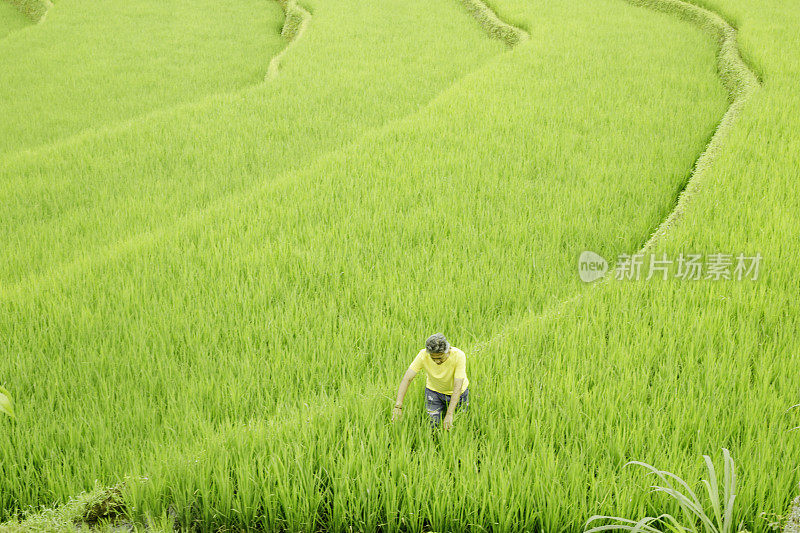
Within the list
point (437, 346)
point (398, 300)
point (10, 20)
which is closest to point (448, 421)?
point (437, 346)

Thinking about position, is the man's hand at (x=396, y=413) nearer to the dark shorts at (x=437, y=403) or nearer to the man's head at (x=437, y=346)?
the dark shorts at (x=437, y=403)

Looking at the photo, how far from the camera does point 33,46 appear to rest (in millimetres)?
11969

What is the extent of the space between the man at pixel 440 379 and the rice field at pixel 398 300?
0.09 meters

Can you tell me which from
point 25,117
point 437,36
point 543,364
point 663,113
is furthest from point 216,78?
point 543,364

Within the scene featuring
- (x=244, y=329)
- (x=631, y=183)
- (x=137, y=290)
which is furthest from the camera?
(x=631, y=183)

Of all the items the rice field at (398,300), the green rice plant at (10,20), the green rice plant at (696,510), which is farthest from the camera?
the green rice plant at (10,20)

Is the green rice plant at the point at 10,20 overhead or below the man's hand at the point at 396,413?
overhead

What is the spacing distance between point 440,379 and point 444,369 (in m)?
0.05

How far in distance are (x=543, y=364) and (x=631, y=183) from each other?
2.66 m

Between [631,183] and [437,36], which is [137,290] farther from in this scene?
[437,36]

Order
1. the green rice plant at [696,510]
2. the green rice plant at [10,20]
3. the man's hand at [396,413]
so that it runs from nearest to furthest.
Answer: the green rice plant at [696,510] < the man's hand at [396,413] < the green rice plant at [10,20]

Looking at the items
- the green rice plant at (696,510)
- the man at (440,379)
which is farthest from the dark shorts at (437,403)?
the green rice plant at (696,510)

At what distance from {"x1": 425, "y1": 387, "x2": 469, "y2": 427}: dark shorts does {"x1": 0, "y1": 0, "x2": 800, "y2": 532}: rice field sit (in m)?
0.08

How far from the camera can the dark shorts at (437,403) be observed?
2.23 m
